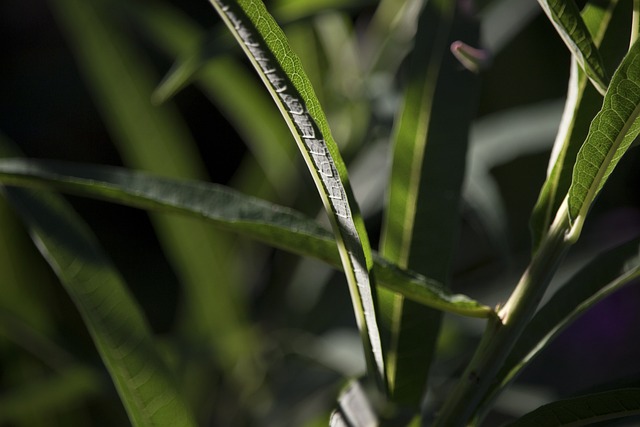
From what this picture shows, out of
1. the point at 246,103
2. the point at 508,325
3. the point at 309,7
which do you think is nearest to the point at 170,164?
the point at 246,103

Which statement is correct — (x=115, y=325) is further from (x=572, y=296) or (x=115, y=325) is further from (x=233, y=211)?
(x=572, y=296)

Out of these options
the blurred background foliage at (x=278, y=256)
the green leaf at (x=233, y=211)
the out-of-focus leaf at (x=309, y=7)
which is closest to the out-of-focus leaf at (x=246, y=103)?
the blurred background foliage at (x=278, y=256)

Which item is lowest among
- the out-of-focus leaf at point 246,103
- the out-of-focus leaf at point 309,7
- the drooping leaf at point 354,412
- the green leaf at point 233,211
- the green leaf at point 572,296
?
the out-of-focus leaf at point 246,103

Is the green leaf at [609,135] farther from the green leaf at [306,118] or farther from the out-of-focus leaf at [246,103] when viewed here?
the out-of-focus leaf at [246,103]

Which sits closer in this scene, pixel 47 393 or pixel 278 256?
pixel 47 393

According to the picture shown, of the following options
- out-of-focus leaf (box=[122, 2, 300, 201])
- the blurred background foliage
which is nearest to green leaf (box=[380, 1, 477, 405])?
the blurred background foliage
